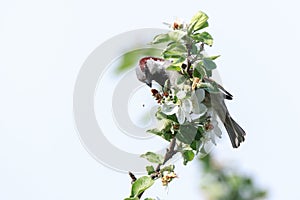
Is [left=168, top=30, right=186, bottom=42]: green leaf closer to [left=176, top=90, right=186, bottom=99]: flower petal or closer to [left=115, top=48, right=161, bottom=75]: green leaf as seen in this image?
[left=176, top=90, right=186, bottom=99]: flower petal

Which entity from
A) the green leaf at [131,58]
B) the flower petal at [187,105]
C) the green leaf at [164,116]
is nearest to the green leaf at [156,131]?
the green leaf at [164,116]

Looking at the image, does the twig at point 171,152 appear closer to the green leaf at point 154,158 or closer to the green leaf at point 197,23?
the green leaf at point 154,158

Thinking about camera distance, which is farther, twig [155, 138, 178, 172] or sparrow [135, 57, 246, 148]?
sparrow [135, 57, 246, 148]

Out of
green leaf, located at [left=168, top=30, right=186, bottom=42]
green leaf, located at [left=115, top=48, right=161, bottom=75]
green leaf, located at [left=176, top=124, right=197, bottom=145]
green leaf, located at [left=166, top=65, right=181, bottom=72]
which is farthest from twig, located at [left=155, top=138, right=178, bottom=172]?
green leaf, located at [left=115, top=48, right=161, bottom=75]

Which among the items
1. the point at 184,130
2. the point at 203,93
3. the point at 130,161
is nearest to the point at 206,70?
the point at 203,93

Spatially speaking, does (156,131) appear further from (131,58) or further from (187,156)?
(131,58)

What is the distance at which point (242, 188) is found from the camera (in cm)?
663

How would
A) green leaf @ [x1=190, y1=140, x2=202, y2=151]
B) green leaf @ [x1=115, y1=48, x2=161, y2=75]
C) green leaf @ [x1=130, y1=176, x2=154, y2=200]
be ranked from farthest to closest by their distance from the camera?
green leaf @ [x1=115, y1=48, x2=161, y2=75] < green leaf @ [x1=190, y1=140, x2=202, y2=151] < green leaf @ [x1=130, y1=176, x2=154, y2=200]

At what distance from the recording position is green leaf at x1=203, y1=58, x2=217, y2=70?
229cm

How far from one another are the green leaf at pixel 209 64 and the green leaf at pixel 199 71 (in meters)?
0.02

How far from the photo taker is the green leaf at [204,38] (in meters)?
2.34

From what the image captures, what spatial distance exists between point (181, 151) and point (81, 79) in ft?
2.16

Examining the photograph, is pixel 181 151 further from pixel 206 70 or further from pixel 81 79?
pixel 81 79

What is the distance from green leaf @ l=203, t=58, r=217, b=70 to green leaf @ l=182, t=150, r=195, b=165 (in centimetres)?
34
